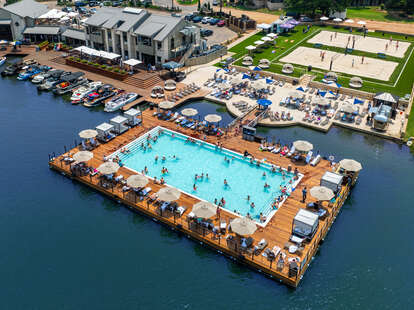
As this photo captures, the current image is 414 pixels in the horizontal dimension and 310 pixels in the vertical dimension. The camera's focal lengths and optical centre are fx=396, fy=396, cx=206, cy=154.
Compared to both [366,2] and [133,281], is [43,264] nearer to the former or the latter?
[133,281]

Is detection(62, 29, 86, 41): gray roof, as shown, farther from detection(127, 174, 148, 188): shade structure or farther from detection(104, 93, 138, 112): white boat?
detection(127, 174, 148, 188): shade structure

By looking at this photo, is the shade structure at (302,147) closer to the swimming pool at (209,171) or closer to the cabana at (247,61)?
the swimming pool at (209,171)

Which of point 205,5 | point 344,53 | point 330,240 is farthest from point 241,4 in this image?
point 330,240

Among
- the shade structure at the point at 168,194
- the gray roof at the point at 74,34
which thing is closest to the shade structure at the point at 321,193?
the shade structure at the point at 168,194

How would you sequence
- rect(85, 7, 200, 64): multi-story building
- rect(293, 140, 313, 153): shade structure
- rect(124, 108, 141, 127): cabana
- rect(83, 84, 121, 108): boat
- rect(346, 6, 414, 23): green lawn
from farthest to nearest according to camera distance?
rect(346, 6, 414, 23): green lawn < rect(85, 7, 200, 64): multi-story building < rect(83, 84, 121, 108): boat < rect(124, 108, 141, 127): cabana < rect(293, 140, 313, 153): shade structure

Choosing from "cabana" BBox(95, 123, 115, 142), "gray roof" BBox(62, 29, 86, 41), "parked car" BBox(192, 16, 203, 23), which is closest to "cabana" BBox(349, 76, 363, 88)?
"cabana" BBox(95, 123, 115, 142)

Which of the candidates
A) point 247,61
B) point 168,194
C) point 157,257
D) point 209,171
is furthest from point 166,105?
point 157,257
